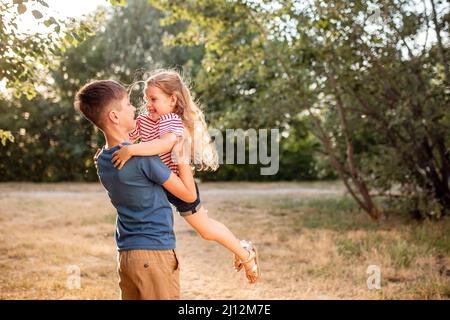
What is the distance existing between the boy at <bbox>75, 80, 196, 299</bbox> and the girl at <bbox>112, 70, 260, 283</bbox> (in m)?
0.30

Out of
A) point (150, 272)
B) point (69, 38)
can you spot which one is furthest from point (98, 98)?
point (69, 38)

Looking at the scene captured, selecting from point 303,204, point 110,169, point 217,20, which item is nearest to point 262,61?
point 217,20

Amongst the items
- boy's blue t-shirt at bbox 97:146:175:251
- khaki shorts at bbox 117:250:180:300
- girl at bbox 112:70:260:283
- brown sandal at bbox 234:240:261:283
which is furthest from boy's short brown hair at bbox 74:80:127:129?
brown sandal at bbox 234:240:261:283

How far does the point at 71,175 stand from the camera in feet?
71.4

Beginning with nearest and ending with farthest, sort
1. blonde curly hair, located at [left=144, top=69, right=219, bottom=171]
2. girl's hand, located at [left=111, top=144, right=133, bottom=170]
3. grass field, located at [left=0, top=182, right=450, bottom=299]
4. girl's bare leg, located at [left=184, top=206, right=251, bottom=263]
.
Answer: girl's hand, located at [left=111, top=144, right=133, bottom=170] → blonde curly hair, located at [left=144, top=69, right=219, bottom=171] → girl's bare leg, located at [left=184, top=206, right=251, bottom=263] → grass field, located at [left=0, top=182, right=450, bottom=299]

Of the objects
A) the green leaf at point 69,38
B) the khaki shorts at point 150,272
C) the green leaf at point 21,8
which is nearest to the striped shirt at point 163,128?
the khaki shorts at point 150,272

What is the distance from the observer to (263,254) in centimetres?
767

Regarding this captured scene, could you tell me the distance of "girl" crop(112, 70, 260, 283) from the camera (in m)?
2.87

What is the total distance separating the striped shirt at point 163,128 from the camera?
281cm

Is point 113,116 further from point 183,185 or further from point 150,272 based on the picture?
point 150,272

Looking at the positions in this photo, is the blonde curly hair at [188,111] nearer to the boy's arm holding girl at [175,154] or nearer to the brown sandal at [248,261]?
the boy's arm holding girl at [175,154]

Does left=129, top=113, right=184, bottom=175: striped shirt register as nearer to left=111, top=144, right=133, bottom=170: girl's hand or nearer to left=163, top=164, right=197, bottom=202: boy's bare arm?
left=163, top=164, right=197, bottom=202: boy's bare arm

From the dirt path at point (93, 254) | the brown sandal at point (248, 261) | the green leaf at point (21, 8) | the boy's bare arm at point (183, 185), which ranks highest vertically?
the green leaf at point (21, 8)
